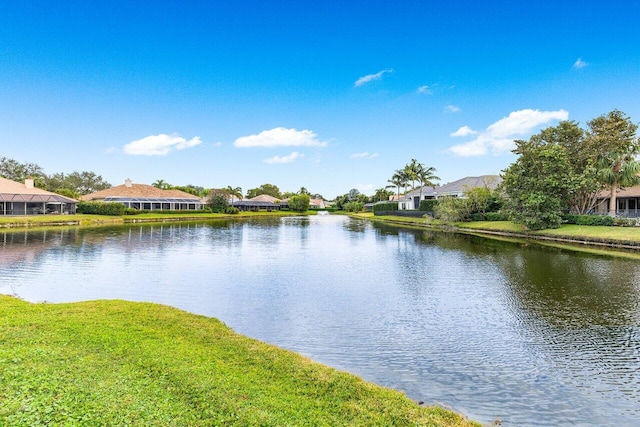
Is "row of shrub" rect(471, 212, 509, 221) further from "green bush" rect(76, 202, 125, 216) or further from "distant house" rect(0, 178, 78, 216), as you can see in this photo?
"distant house" rect(0, 178, 78, 216)

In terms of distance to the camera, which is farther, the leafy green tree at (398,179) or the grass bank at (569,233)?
the leafy green tree at (398,179)

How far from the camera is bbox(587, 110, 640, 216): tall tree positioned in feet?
111

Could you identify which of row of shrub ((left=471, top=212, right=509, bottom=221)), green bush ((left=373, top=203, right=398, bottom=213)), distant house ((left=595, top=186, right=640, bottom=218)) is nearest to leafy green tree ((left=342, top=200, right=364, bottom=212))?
green bush ((left=373, top=203, right=398, bottom=213))

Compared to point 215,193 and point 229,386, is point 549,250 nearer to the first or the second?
point 229,386

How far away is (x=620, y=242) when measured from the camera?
2638 cm

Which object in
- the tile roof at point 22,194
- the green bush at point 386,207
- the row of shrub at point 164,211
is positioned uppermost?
the tile roof at point 22,194

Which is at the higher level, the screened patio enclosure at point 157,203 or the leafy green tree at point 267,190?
the leafy green tree at point 267,190

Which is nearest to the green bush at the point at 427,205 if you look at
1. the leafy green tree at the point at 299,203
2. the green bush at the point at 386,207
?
the green bush at the point at 386,207

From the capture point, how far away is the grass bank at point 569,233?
26703mm

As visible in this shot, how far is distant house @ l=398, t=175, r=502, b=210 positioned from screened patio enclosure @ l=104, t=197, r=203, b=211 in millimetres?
45762

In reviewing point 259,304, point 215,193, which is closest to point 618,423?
point 259,304

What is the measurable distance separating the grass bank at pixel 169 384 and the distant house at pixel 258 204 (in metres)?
93.9

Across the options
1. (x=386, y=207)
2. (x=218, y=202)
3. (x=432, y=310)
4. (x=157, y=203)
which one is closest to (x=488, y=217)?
(x=386, y=207)

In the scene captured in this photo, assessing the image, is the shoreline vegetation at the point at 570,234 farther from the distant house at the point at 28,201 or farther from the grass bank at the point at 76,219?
the distant house at the point at 28,201
